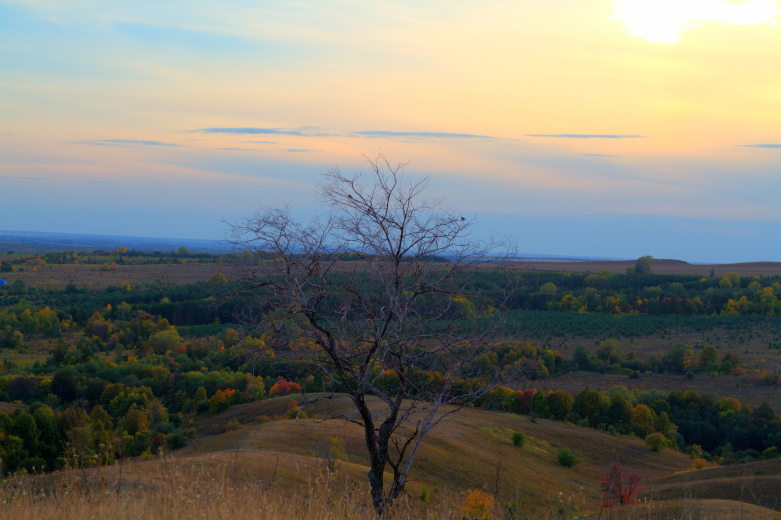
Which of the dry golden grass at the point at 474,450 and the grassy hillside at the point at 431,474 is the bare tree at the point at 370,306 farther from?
the dry golden grass at the point at 474,450

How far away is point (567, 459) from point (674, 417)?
70.2 feet

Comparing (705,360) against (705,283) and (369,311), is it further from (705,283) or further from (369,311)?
(369,311)

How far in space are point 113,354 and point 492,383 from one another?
88.7 m

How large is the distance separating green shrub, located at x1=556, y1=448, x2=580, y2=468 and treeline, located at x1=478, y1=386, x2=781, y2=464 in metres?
7.08

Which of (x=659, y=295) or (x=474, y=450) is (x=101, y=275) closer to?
(x=659, y=295)

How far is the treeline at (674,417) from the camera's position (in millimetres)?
50750

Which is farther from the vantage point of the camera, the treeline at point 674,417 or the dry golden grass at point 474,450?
the treeline at point 674,417

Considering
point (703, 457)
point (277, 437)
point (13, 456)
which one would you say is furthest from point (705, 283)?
point (13, 456)

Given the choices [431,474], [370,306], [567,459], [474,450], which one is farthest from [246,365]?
[567,459]

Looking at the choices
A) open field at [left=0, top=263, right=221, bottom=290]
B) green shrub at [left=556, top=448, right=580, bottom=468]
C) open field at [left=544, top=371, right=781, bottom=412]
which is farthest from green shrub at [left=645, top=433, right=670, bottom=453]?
open field at [left=0, top=263, right=221, bottom=290]

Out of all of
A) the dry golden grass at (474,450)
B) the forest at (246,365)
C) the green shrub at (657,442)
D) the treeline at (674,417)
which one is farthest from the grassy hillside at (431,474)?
the treeline at (674,417)

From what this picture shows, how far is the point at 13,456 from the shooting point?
99.4 ft

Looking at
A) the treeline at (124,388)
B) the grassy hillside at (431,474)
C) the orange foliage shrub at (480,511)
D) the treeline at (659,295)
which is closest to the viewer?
the grassy hillside at (431,474)

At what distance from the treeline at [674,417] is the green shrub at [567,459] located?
23.2 ft
